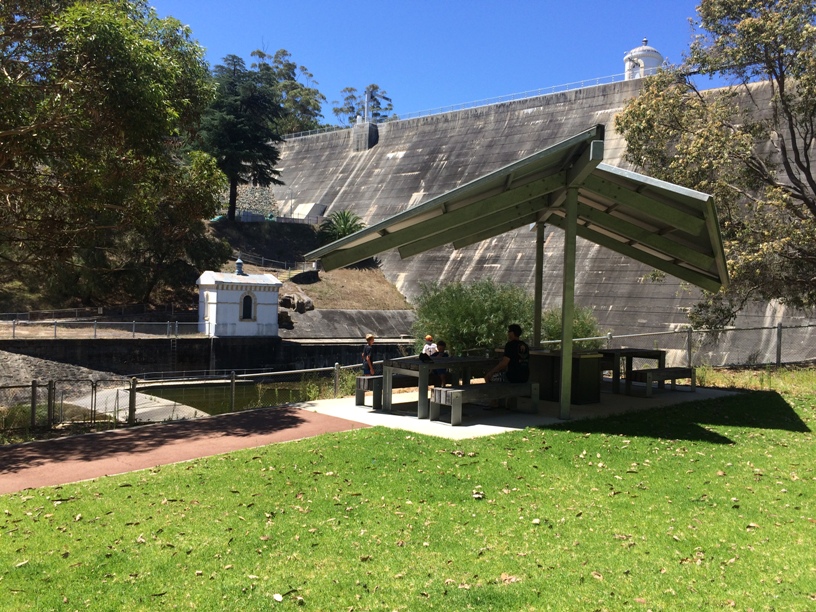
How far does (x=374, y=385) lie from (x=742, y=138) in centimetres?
1306

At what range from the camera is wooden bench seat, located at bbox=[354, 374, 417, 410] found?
439 inches

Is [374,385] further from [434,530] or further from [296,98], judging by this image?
[296,98]

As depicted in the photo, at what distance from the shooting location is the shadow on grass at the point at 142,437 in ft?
26.9

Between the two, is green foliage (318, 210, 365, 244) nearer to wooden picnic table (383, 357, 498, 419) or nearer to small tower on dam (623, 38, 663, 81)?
small tower on dam (623, 38, 663, 81)

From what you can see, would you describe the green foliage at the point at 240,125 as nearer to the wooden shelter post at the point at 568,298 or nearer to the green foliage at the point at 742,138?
the green foliage at the point at 742,138

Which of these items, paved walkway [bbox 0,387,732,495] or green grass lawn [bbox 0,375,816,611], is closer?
green grass lawn [bbox 0,375,816,611]

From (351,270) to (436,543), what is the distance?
39.2 m

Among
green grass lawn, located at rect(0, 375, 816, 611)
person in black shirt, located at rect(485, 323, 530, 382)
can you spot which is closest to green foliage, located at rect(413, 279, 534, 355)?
person in black shirt, located at rect(485, 323, 530, 382)

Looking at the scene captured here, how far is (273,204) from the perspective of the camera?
58188 mm

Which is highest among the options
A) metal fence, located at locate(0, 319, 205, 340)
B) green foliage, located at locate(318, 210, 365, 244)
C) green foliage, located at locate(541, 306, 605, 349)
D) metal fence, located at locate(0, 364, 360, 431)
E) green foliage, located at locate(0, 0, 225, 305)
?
green foliage, located at locate(318, 210, 365, 244)

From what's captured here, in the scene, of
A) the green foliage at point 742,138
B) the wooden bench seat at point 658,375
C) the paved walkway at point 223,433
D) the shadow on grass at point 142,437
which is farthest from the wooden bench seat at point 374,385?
the green foliage at point 742,138

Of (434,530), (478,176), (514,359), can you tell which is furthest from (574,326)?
(478,176)

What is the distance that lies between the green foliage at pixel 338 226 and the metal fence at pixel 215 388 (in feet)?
60.6

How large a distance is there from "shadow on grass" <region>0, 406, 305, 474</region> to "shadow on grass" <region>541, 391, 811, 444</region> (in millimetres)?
4486
